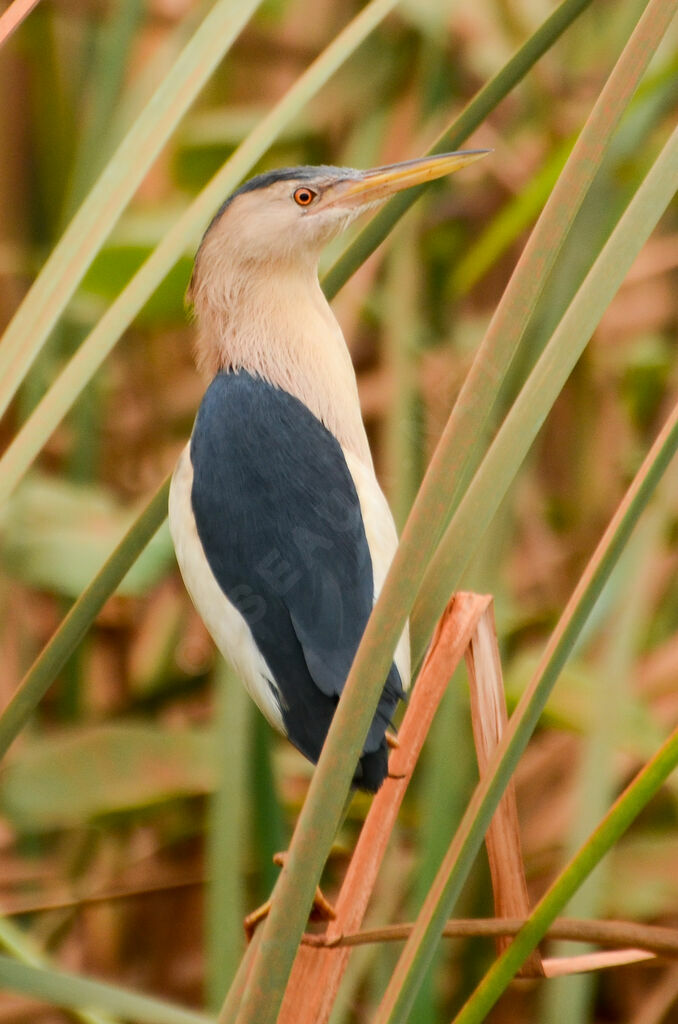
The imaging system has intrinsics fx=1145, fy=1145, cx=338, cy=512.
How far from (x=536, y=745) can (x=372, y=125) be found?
30.5 inches

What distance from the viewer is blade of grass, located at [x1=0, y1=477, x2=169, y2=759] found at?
60 cm

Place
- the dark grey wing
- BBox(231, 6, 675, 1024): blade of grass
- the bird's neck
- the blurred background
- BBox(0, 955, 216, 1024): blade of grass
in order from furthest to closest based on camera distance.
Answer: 1. the blurred background
2. the bird's neck
3. the dark grey wing
4. BBox(0, 955, 216, 1024): blade of grass
5. BBox(231, 6, 675, 1024): blade of grass

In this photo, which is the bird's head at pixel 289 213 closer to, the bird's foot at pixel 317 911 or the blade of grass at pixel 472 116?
the blade of grass at pixel 472 116

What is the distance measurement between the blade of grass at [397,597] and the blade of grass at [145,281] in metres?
0.23

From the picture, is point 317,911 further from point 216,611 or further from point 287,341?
point 287,341

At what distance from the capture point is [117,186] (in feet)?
1.99

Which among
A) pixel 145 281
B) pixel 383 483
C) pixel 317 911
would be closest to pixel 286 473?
pixel 145 281

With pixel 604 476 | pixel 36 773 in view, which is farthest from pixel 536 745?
pixel 36 773

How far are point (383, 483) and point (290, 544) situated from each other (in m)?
0.67

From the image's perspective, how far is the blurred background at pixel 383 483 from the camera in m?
1.01

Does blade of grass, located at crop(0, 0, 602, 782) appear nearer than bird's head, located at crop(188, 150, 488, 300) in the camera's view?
Yes

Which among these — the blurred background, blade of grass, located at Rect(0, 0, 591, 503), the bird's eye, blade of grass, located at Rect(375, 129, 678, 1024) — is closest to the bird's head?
the bird's eye

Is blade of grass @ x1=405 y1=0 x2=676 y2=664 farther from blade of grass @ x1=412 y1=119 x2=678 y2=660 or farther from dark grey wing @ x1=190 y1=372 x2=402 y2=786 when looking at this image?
dark grey wing @ x1=190 y1=372 x2=402 y2=786

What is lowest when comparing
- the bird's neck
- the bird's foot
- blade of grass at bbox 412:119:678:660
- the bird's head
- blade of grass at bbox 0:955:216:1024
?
Answer: blade of grass at bbox 0:955:216:1024
